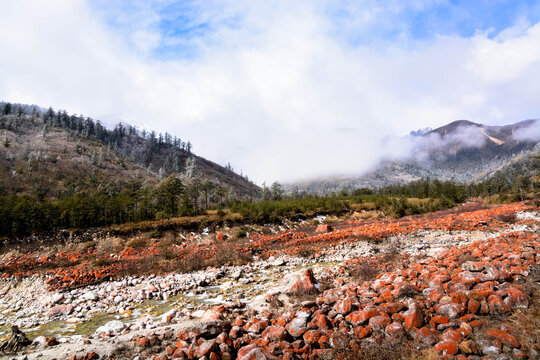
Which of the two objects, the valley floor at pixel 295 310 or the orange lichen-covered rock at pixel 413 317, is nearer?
the valley floor at pixel 295 310

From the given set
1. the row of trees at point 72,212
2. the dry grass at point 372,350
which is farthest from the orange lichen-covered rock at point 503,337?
the row of trees at point 72,212

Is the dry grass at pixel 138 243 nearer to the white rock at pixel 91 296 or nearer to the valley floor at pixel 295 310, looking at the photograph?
the valley floor at pixel 295 310

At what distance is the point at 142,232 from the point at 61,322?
26.0 meters

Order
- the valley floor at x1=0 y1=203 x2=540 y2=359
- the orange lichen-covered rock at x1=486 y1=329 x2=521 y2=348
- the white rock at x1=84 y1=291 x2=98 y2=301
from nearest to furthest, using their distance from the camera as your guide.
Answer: the orange lichen-covered rock at x1=486 y1=329 x2=521 y2=348
the valley floor at x1=0 y1=203 x2=540 y2=359
the white rock at x1=84 y1=291 x2=98 y2=301

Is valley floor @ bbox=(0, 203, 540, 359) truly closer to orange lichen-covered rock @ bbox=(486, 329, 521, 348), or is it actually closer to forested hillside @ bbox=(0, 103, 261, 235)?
orange lichen-covered rock @ bbox=(486, 329, 521, 348)

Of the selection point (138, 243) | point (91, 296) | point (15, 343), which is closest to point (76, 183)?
point (138, 243)

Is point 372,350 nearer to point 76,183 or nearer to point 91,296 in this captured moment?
point 91,296

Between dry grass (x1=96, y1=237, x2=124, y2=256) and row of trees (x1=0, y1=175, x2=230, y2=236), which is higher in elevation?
row of trees (x1=0, y1=175, x2=230, y2=236)

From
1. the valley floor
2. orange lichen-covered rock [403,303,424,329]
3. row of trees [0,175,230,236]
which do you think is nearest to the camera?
the valley floor

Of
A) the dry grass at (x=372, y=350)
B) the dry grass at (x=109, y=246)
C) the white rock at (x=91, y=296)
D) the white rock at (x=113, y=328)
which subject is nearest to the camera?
the dry grass at (x=372, y=350)

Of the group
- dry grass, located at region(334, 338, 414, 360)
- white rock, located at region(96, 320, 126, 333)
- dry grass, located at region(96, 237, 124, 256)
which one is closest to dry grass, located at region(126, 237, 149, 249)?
dry grass, located at region(96, 237, 124, 256)

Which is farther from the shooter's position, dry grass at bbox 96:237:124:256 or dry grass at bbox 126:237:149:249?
dry grass at bbox 126:237:149:249

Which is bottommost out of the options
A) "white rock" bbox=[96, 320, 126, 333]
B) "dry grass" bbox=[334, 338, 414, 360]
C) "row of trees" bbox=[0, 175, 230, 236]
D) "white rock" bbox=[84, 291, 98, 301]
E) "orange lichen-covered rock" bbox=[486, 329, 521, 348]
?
"white rock" bbox=[84, 291, 98, 301]

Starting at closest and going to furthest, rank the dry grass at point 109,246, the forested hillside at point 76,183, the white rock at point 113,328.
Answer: the white rock at point 113,328 < the dry grass at point 109,246 < the forested hillside at point 76,183
